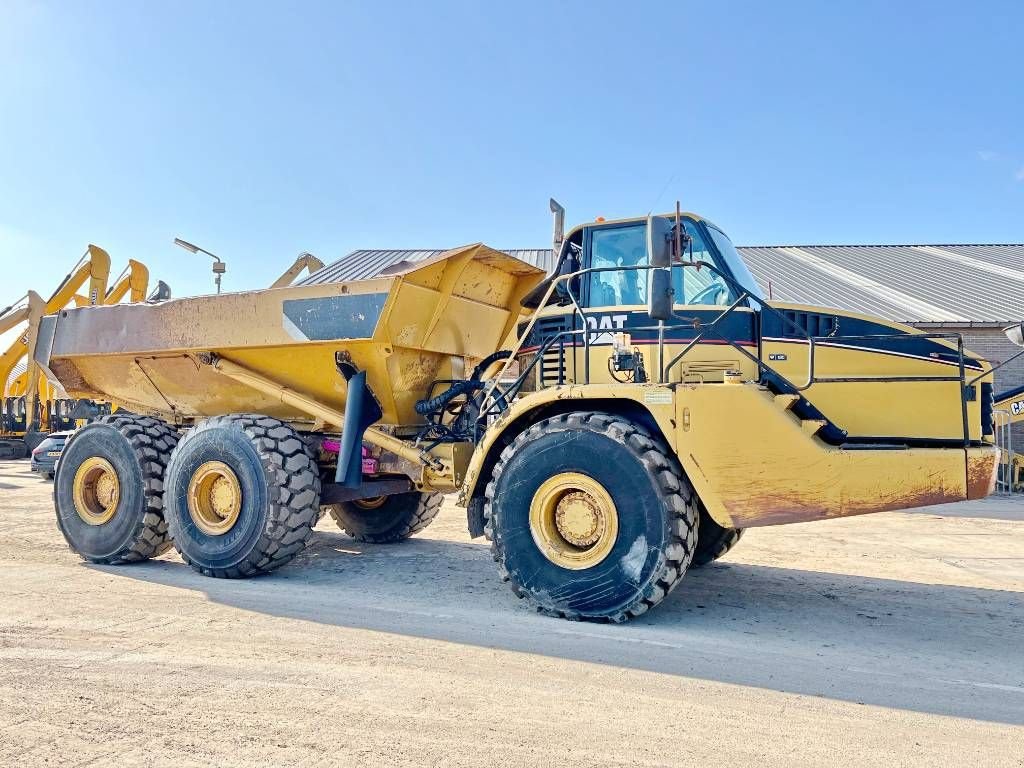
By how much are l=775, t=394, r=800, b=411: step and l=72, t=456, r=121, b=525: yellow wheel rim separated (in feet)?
18.3

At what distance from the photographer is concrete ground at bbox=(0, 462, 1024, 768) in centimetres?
294

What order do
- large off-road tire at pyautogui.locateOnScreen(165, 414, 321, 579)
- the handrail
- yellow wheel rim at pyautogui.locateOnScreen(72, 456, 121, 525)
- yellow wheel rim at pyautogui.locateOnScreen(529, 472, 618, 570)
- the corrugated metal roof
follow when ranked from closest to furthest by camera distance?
the handrail, yellow wheel rim at pyautogui.locateOnScreen(529, 472, 618, 570), large off-road tire at pyautogui.locateOnScreen(165, 414, 321, 579), yellow wheel rim at pyautogui.locateOnScreen(72, 456, 121, 525), the corrugated metal roof

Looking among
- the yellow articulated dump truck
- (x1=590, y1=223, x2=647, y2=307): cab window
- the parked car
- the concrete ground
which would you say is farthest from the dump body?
the parked car

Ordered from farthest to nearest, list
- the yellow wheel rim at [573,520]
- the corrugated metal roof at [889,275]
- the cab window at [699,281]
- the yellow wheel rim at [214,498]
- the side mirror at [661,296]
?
the corrugated metal roof at [889,275], the yellow wheel rim at [214,498], the cab window at [699,281], the yellow wheel rim at [573,520], the side mirror at [661,296]

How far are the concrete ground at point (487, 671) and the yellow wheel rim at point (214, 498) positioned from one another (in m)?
0.44

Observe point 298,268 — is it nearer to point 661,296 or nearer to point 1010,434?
point 661,296

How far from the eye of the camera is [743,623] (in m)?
4.86

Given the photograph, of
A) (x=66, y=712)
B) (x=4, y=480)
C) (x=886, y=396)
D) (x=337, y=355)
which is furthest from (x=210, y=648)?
(x=4, y=480)

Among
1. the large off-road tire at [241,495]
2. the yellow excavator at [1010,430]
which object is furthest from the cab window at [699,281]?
the yellow excavator at [1010,430]

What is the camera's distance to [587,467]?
15.4 feet

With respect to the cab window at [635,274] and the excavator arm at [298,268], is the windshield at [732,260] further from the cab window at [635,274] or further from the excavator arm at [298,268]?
the excavator arm at [298,268]

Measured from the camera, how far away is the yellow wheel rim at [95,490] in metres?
6.96

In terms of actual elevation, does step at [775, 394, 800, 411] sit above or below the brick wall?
below

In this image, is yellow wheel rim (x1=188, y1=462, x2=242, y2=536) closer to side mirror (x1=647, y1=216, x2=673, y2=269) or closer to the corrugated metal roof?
side mirror (x1=647, y1=216, x2=673, y2=269)
